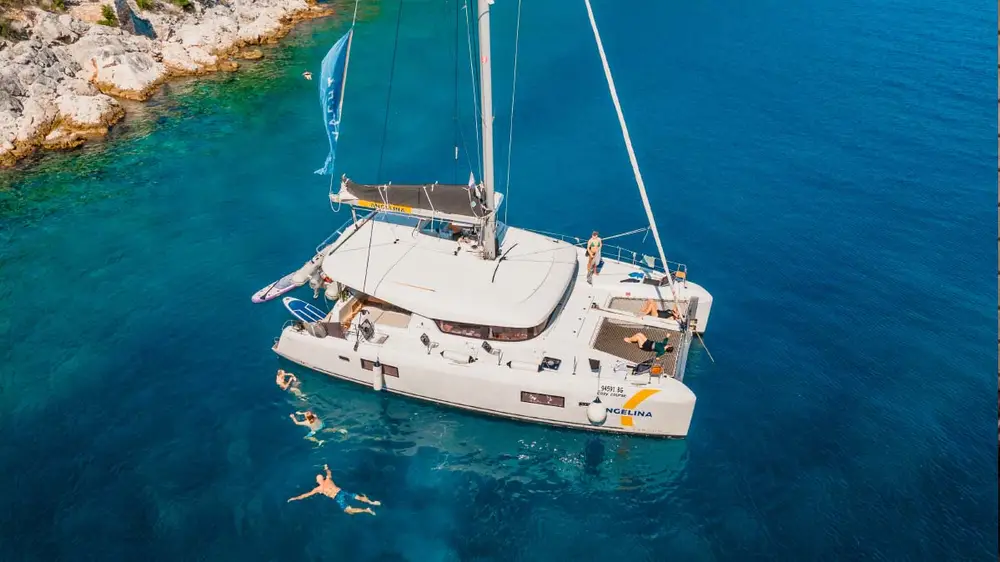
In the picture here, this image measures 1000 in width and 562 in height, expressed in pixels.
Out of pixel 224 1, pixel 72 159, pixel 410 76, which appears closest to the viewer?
pixel 72 159

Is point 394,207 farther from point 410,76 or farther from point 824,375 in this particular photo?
point 410,76

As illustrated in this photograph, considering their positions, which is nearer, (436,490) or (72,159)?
(436,490)

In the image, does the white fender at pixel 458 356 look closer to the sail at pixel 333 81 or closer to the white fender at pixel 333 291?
the white fender at pixel 333 291

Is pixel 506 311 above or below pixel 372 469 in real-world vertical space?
above

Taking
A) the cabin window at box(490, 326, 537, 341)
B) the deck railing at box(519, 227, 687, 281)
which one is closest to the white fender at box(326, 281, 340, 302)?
the cabin window at box(490, 326, 537, 341)

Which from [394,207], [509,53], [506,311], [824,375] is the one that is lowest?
[824,375]

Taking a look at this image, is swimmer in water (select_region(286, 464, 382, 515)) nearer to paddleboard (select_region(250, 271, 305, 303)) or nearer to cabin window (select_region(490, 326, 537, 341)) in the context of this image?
cabin window (select_region(490, 326, 537, 341))

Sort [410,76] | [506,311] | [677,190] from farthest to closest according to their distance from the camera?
[410,76] → [677,190] → [506,311]

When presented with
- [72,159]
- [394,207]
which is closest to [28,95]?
[72,159]
